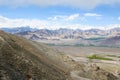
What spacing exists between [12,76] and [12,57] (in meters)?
5.54

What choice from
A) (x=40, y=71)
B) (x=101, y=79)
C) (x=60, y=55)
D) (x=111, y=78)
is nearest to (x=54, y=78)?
(x=40, y=71)

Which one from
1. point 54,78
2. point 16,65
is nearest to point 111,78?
point 54,78

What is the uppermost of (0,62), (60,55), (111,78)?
(0,62)

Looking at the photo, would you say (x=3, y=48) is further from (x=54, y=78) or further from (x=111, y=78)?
(x=111, y=78)

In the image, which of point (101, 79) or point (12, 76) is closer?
point (12, 76)

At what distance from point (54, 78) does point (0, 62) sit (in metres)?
12.6

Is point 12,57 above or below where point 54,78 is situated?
above

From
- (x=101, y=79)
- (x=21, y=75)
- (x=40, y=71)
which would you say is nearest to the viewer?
(x=21, y=75)

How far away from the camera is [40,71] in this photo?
4288 cm

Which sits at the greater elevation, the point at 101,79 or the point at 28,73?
the point at 28,73

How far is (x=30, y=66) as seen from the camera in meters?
41.2

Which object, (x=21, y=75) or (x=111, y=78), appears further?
(x=111, y=78)

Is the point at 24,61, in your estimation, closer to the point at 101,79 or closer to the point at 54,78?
the point at 54,78

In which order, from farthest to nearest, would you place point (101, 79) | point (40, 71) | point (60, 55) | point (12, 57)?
1. point (60, 55)
2. point (101, 79)
3. point (40, 71)
4. point (12, 57)
